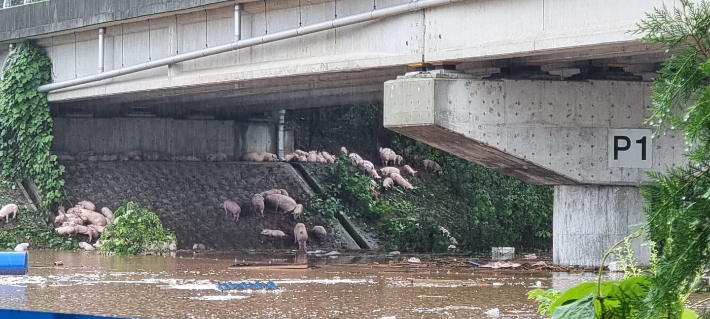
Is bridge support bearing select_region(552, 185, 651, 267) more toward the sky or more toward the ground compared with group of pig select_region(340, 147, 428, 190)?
more toward the ground

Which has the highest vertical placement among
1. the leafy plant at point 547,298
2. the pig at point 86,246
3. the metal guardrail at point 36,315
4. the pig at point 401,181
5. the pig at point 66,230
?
the pig at point 401,181

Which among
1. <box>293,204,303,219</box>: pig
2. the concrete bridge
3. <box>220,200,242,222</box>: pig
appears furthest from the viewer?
<box>293,204,303,219</box>: pig

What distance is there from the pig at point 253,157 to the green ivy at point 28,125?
6127 millimetres

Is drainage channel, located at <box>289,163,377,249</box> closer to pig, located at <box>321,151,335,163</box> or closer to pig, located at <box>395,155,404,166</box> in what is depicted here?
pig, located at <box>321,151,335,163</box>

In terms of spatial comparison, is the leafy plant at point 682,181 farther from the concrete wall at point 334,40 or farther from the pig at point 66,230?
the pig at point 66,230

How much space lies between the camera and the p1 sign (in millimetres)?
17922

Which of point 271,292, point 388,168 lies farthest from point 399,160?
point 271,292

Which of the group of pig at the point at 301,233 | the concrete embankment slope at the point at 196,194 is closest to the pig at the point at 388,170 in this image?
the concrete embankment slope at the point at 196,194

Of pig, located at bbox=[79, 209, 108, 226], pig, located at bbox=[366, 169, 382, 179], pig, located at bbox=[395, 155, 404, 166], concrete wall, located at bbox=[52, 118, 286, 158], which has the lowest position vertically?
pig, located at bbox=[79, 209, 108, 226]

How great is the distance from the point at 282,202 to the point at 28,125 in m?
6.36

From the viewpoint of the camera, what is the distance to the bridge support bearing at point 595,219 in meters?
18.0

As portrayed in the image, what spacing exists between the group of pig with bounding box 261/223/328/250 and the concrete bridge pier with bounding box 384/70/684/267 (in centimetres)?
944

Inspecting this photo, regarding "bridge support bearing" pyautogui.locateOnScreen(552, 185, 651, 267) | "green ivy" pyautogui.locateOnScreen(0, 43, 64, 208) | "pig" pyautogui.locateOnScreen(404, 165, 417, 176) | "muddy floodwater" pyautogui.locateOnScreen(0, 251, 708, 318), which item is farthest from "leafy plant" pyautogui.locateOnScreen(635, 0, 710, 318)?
"pig" pyautogui.locateOnScreen(404, 165, 417, 176)

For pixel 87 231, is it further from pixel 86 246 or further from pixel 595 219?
pixel 595 219
